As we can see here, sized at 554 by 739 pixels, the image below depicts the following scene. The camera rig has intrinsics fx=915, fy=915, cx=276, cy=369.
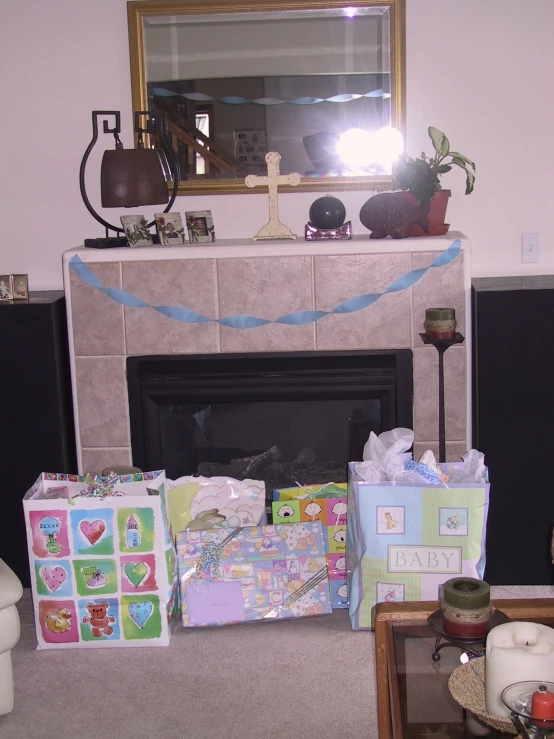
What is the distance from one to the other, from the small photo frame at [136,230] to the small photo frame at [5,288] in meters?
0.40

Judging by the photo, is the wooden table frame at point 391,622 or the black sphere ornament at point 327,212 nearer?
the wooden table frame at point 391,622

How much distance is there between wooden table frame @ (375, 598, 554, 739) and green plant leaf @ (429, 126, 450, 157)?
1.55m

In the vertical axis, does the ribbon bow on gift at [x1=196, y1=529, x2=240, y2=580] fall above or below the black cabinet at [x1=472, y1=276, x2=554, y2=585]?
below

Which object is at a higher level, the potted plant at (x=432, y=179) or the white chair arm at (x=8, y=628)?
the potted plant at (x=432, y=179)

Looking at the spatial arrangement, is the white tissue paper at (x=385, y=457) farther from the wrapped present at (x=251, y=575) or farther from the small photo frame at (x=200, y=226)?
the small photo frame at (x=200, y=226)

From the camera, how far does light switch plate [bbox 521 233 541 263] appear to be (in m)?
3.12

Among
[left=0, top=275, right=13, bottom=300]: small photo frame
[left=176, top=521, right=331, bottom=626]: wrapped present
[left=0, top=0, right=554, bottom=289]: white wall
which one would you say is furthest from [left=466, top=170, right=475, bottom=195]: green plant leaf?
[left=0, top=275, right=13, bottom=300]: small photo frame

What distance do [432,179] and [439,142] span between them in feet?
0.42

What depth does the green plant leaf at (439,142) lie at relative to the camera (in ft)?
9.32

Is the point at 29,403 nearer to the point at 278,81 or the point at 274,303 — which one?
the point at 274,303

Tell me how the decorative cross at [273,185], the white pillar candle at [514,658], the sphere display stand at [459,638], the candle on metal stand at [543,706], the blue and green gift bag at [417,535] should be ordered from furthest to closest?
the decorative cross at [273,185] < the blue and green gift bag at [417,535] < the sphere display stand at [459,638] < the white pillar candle at [514,658] < the candle on metal stand at [543,706]

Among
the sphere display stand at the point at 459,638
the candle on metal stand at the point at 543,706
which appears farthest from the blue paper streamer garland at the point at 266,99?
the candle on metal stand at the point at 543,706

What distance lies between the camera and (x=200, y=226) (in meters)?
2.97

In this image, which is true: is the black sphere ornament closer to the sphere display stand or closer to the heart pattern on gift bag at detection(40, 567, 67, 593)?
the heart pattern on gift bag at detection(40, 567, 67, 593)
